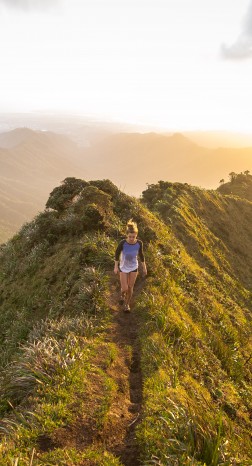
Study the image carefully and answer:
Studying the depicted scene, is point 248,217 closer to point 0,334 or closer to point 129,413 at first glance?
point 0,334

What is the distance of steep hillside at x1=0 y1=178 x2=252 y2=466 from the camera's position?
224 inches

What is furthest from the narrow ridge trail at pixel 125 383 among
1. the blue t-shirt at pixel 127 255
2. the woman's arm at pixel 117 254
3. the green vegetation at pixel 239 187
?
the green vegetation at pixel 239 187

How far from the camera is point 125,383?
7676 millimetres

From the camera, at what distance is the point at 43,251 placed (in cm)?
1612

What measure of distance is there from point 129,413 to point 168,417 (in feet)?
3.26

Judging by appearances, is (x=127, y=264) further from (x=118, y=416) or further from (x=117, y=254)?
(x=118, y=416)

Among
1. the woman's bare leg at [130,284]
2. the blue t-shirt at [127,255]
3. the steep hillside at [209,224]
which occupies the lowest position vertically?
the steep hillside at [209,224]

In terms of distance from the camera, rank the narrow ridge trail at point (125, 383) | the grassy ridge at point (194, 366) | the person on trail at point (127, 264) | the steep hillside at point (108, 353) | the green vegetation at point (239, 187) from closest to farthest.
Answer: the grassy ridge at point (194, 366)
the steep hillside at point (108, 353)
the narrow ridge trail at point (125, 383)
the person on trail at point (127, 264)
the green vegetation at point (239, 187)

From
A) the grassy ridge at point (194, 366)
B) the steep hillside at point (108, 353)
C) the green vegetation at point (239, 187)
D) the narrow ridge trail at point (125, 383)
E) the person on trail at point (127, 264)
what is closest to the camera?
the grassy ridge at point (194, 366)

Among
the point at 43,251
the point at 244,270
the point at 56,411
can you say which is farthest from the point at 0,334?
the point at 244,270

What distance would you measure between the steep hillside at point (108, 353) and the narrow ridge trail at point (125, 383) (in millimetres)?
28

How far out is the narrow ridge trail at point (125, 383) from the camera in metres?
5.95

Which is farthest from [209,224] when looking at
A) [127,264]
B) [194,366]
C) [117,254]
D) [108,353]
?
[108,353]

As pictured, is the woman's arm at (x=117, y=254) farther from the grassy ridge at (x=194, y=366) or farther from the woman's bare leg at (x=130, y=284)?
the grassy ridge at (x=194, y=366)
